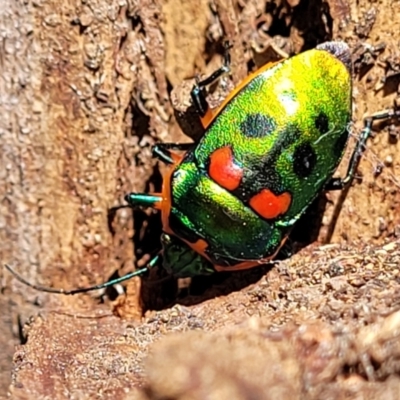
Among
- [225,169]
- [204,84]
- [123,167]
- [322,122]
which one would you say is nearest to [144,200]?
[123,167]

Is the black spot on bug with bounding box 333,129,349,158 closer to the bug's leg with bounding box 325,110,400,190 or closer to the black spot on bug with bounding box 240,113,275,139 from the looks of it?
the bug's leg with bounding box 325,110,400,190

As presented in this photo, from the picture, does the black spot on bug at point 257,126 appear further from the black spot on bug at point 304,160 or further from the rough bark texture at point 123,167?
the rough bark texture at point 123,167

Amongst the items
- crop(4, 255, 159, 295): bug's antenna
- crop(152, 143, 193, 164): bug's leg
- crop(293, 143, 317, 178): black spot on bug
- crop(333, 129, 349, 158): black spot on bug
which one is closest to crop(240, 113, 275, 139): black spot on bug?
crop(293, 143, 317, 178): black spot on bug

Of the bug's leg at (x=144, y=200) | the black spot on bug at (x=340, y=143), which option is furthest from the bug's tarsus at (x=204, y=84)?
the black spot on bug at (x=340, y=143)

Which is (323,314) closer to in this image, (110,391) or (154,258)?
(110,391)

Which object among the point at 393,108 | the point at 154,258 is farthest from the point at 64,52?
the point at 393,108

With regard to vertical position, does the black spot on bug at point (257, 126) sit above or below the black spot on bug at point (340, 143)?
above
